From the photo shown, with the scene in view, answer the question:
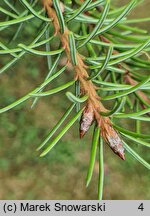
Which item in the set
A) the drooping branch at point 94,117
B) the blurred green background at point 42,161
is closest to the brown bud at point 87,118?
the drooping branch at point 94,117

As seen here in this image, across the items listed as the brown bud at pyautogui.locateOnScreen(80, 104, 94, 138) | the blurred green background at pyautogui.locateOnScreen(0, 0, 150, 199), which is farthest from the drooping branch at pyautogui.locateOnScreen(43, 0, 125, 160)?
the blurred green background at pyautogui.locateOnScreen(0, 0, 150, 199)

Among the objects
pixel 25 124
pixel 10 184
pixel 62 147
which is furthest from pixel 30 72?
pixel 10 184

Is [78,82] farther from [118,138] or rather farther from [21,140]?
[21,140]

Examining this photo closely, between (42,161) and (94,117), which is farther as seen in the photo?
(42,161)

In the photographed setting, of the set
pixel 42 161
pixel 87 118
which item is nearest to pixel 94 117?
pixel 87 118

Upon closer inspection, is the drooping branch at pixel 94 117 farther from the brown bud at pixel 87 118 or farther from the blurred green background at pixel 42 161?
the blurred green background at pixel 42 161

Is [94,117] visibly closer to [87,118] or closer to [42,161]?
[87,118]

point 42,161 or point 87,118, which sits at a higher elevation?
point 42,161
